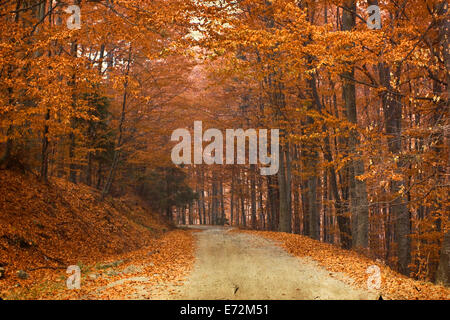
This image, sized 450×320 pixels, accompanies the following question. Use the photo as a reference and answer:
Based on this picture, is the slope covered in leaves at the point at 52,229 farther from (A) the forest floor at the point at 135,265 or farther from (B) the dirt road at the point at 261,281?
(B) the dirt road at the point at 261,281

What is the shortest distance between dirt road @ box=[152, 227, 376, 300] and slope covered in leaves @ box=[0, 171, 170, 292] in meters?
3.24

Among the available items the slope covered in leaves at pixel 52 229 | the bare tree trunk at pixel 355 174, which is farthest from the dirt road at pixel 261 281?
the bare tree trunk at pixel 355 174

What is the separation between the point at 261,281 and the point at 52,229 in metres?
→ 6.93

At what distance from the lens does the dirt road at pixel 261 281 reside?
245 inches

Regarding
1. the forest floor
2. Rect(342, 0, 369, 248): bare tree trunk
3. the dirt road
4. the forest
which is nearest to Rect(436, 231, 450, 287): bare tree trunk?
the forest

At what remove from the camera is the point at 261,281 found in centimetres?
723

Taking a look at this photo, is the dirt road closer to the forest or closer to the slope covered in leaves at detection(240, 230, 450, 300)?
the slope covered in leaves at detection(240, 230, 450, 300)

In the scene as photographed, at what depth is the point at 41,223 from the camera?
10.6 m

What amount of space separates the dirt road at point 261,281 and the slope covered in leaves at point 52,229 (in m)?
3.24

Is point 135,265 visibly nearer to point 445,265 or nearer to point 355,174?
point 355,174

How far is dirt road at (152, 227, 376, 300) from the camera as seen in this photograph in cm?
621

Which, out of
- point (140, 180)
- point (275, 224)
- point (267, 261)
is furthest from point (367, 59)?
point (140, 180)

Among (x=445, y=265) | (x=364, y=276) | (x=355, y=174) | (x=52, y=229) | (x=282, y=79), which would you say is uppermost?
(x=282, y=79)

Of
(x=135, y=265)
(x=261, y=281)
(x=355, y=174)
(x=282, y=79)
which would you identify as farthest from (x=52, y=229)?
(x=282, y=79)
